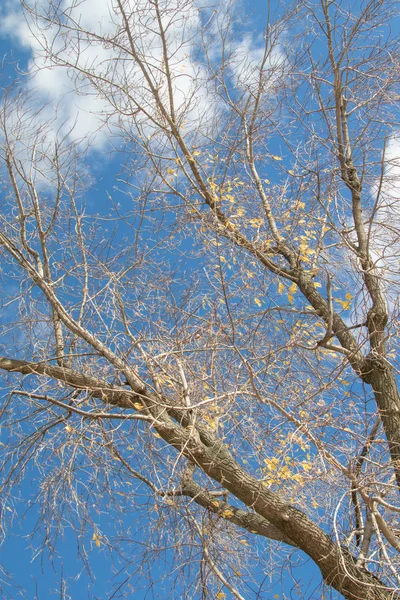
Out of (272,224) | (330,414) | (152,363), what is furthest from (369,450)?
(272,224)

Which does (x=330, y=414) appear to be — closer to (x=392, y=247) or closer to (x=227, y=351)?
(x=227, y=351)

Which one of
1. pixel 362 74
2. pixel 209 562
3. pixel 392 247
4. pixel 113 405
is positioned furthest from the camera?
pixel 362 74

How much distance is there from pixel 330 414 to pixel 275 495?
26.8 inches

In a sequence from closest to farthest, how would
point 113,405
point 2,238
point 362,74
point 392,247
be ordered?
point 113,405
point 2,238
point 392,247
point 362,74

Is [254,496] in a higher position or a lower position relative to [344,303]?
lower

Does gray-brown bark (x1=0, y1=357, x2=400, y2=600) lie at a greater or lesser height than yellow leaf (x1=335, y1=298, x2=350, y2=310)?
lesser

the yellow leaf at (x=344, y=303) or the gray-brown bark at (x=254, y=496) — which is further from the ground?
the yellow leaf at (x=344, y=303)

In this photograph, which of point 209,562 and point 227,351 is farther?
point 227,351

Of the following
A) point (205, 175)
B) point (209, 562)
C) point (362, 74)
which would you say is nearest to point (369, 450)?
point (209, 562)

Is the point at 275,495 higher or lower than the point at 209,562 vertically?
higher

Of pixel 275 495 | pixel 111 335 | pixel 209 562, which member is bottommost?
pixel 209 562

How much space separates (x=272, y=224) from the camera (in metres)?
6.11

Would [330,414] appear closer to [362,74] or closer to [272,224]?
[272,224]

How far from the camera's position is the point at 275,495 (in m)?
4.38
